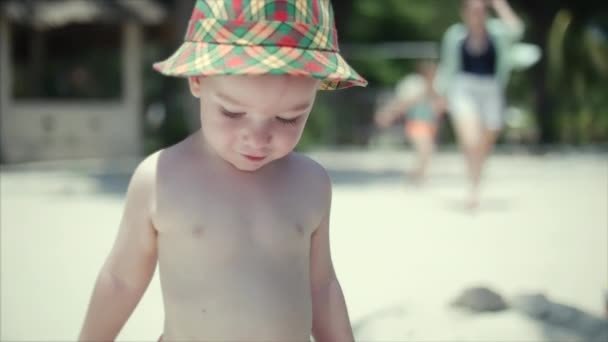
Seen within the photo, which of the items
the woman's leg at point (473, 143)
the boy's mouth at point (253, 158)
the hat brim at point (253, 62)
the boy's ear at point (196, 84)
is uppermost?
the hat brim at point (253, 62)

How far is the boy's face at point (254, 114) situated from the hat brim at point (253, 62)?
5 centimetres

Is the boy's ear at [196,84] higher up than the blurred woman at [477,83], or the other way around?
the boy's ear at [196,84]

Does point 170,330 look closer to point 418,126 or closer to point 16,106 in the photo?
point 418,126

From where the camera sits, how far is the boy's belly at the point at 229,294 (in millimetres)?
1688

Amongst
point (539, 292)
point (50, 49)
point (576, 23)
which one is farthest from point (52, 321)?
point (576, 23)

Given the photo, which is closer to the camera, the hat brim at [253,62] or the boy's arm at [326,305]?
the hat brim at [253,62]

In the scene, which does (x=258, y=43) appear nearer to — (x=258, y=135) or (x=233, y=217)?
(x=258, y=135)

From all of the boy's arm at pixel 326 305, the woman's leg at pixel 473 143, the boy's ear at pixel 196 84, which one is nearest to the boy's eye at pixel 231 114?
the boy's ear at pixel 196 84

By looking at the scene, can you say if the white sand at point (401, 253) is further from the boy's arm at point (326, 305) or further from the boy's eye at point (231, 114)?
the boy's eye at point (231, 114)

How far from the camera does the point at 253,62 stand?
4.98 ft

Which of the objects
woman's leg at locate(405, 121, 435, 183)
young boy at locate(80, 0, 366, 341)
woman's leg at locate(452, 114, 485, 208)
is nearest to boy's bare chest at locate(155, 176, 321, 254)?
young boy at locate(80, 0, 366, 341)

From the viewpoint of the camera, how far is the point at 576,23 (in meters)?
18.4

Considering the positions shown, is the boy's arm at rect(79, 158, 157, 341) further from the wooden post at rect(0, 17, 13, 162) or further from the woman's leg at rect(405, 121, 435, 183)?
the wooden post at rect(0, 17, 13, 162)

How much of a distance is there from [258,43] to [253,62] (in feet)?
0.19
